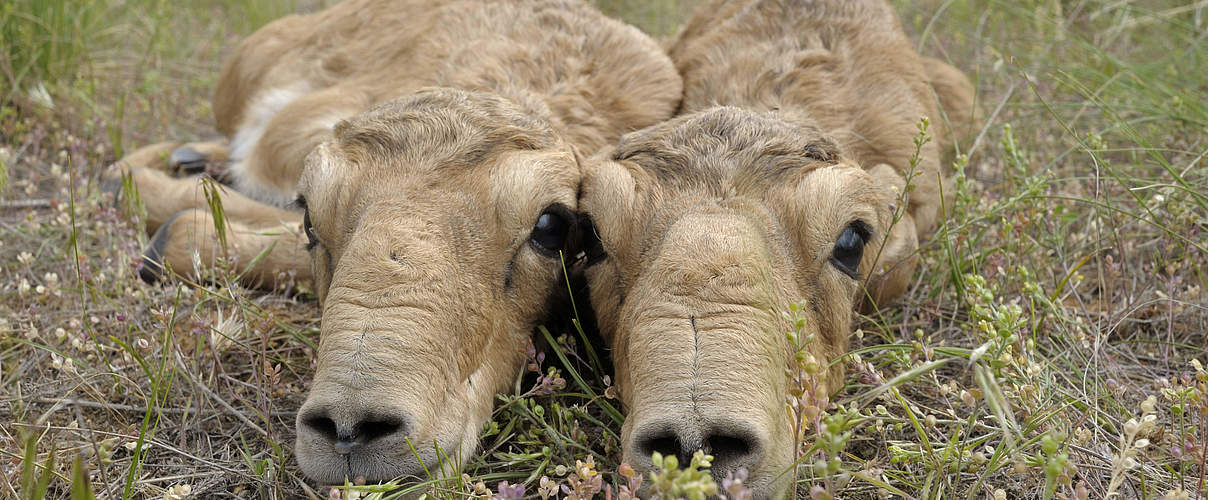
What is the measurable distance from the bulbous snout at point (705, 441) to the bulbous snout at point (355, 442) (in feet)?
2.33

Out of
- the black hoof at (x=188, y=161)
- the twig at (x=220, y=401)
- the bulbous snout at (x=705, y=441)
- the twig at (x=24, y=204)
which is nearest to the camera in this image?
the bulbous snout at (x=705, y=441)

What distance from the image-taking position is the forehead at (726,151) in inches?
152

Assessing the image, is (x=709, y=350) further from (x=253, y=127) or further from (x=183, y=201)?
(x=253, y=127)

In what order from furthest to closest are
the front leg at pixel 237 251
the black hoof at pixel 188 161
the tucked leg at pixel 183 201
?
the black hoof at pixel 188 161 → the tucked leg at pixel 183 201 → the front leg at pixel 237 251

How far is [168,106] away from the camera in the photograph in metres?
8.08

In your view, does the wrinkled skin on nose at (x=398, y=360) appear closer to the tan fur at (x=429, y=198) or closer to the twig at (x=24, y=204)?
the tan fur at (x=429, y=198)

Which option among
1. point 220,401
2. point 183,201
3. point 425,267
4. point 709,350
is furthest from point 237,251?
point 709,350

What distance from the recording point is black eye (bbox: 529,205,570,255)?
396cm

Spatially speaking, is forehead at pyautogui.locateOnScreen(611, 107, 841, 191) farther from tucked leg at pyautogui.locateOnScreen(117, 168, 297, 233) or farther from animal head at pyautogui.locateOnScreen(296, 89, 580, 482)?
tucked leg at pyautogui.locateOnScreen(117, 168, 297, 233)

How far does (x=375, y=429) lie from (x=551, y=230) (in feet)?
3.84

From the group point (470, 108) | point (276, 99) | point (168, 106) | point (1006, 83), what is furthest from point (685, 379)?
point (168, 106)

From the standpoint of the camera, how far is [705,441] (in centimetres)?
291

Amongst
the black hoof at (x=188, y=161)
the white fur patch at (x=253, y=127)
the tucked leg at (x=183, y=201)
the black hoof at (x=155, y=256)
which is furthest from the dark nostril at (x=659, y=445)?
the black hoof at (x=188, y=161)

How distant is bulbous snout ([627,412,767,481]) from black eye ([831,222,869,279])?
1.15 metres
